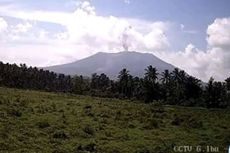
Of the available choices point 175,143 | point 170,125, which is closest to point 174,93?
point 170,125

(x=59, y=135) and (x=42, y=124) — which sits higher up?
(x=42, y=124)

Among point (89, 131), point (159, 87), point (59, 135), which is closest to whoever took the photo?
point (59, 135)

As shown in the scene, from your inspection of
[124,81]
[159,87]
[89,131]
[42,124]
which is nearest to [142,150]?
[89,131]

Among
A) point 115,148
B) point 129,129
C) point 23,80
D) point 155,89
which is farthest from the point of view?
point 23,80

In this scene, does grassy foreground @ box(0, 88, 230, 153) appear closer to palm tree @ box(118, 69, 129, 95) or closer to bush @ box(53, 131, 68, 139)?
bush @ box(53, 131, 68, 139)

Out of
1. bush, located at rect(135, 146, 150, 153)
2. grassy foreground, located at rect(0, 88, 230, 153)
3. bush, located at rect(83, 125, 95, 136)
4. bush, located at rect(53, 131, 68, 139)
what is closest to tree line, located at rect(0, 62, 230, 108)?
grassy foreground, located at rect(0, 88, 230, 153)

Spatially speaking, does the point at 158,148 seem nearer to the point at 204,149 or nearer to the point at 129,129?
the point at 204,149

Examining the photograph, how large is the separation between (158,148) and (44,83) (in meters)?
147

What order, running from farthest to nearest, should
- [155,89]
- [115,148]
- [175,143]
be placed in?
[155,89] → [175,143] → [115,148]

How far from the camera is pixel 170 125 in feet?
109

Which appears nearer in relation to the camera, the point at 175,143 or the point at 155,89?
the point at 175,143

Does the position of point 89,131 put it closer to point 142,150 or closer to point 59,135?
point 59,135

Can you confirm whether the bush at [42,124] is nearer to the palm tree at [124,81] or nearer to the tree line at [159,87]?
the tree line at [159,87]

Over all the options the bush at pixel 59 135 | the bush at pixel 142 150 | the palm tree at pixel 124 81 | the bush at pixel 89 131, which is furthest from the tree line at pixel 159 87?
the bush at pixel 142 150
